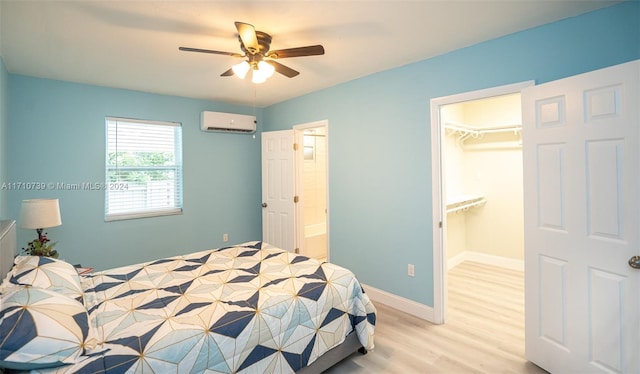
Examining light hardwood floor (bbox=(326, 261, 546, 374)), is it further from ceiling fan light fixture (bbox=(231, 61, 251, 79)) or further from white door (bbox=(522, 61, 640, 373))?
ceiling fan light fixture (bbox=(231, 61, 251, 79))

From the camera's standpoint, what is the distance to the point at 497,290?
354cm

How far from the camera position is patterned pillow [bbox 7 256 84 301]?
1615 millimetres

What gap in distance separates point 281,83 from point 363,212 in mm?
1853

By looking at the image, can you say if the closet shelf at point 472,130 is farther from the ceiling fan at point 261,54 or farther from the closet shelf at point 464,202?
the ceiling fan at point 261,54

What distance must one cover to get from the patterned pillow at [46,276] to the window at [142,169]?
1.92m

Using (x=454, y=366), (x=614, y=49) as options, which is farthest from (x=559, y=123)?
(x=454, y=366)

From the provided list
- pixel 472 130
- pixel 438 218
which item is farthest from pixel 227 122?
pixel 472 130

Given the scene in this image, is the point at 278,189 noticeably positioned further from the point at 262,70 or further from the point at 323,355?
the point at 323,355

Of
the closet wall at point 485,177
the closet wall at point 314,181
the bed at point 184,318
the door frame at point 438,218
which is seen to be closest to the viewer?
the bed at point 184,318

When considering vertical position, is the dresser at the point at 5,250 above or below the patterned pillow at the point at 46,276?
above

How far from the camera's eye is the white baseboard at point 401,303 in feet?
9.53

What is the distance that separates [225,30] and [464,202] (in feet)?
12.2

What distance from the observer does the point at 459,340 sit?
8.28ft

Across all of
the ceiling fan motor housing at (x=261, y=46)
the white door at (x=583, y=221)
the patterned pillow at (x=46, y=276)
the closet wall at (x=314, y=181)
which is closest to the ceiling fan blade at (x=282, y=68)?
the ceiling fan motor housing at (x=261, y=46)
